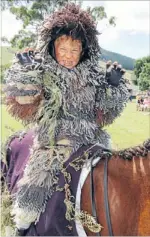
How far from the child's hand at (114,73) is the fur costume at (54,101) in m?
0.03

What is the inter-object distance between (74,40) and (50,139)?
2.00 ft

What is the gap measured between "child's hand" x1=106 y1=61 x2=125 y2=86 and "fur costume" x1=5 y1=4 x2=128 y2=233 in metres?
0.03

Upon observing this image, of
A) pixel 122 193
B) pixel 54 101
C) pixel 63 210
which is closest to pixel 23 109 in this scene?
pixel 54 101

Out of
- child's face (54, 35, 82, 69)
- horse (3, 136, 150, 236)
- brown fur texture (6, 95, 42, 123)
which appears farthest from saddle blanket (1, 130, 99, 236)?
child's face (54, 35, 82, 69)

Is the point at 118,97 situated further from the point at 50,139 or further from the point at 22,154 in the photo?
the point at 22,154

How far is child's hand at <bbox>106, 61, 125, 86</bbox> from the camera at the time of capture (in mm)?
2334

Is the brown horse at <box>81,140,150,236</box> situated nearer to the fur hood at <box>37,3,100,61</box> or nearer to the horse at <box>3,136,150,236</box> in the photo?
the horse at <box>3,136,150,236</box>

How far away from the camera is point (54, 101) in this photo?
225 cm

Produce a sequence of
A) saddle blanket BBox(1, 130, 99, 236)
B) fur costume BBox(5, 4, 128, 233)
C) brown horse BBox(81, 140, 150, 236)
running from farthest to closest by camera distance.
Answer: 1. fur costume BBox(5, 4, 128, 233)
2. saddle blanket BBox(1, 130, 99, 236)
3. brown horse BBox(81, 140, 150, 236)

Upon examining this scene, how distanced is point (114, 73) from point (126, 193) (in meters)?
0.77

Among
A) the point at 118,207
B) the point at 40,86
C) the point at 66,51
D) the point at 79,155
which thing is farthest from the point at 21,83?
the point at 118,207

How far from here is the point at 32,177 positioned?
7.06 feet

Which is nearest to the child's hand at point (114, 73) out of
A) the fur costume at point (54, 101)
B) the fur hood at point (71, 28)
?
the fur costume at point (54, 101)

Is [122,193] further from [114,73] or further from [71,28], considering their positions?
[71,28]
